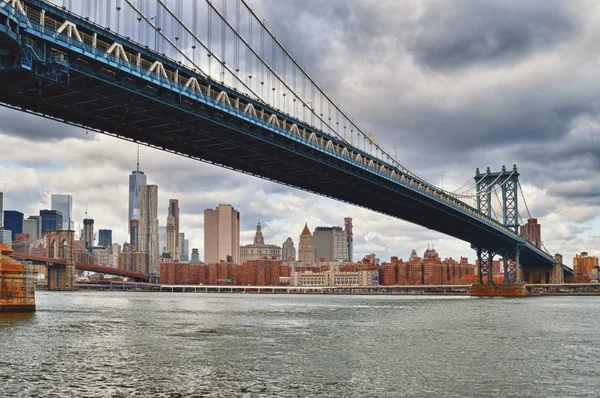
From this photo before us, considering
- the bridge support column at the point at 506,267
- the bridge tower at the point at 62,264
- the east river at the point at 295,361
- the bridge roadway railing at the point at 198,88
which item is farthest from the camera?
the bridge tower at the point at 62,264

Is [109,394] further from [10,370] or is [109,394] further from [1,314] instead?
[1,314]

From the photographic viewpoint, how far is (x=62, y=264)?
175125 mm

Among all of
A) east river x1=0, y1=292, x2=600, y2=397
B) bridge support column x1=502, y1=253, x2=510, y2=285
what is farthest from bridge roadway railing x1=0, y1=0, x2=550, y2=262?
bridge support column x1=502, y1=253, x2=510, y2=285

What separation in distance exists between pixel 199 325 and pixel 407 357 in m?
20.0

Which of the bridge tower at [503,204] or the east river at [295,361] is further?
the bridge tower at [503,204]

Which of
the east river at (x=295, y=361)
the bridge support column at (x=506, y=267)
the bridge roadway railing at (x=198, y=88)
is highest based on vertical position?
the bridge roadway railing at (x=198, y=88)

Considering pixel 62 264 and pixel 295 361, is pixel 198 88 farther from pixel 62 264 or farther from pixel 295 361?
pixel 62 264

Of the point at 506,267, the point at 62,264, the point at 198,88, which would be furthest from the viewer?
the point at 62,264

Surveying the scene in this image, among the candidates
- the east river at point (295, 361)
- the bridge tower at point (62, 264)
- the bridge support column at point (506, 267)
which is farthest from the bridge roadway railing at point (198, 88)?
the bridge tower at point (62, 264)

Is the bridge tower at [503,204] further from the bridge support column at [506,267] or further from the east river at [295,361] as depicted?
the east river at [295,361]

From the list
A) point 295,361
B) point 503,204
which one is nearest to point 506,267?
point 503,204

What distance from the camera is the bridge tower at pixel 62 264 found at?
17835 centimetres

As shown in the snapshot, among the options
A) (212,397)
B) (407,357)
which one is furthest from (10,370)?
(407,357)

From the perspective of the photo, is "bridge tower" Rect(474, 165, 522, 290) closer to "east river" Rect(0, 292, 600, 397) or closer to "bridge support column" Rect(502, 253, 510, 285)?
"bridge support column" Rect(502, 253, 510, 285)
